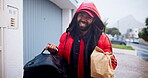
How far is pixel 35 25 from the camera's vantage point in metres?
2.63

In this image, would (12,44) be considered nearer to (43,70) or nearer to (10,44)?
(10,44)

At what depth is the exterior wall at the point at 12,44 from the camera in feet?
4.57

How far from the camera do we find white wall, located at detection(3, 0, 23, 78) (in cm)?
142

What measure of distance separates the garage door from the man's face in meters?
1.43

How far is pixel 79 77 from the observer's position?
4.24ft

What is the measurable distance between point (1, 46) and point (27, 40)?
0.96 meters

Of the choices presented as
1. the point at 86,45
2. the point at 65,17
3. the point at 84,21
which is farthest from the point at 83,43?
the point at 65,17

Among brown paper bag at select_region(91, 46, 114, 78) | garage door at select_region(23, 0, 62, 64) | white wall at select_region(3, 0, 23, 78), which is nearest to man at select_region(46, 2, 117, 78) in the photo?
brown paper bag at select_region(91, 46, 114, 78)

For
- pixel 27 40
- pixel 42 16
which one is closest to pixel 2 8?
pixel 27 40

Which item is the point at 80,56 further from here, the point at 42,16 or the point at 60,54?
the point at 42,16

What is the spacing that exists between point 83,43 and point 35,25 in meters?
1.76

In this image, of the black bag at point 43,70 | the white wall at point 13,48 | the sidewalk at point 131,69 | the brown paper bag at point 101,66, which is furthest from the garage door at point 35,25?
the sidewalk at point 131,69

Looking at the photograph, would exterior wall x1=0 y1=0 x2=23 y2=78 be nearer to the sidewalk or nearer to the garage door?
the garage door

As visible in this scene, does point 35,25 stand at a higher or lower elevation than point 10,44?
higher
